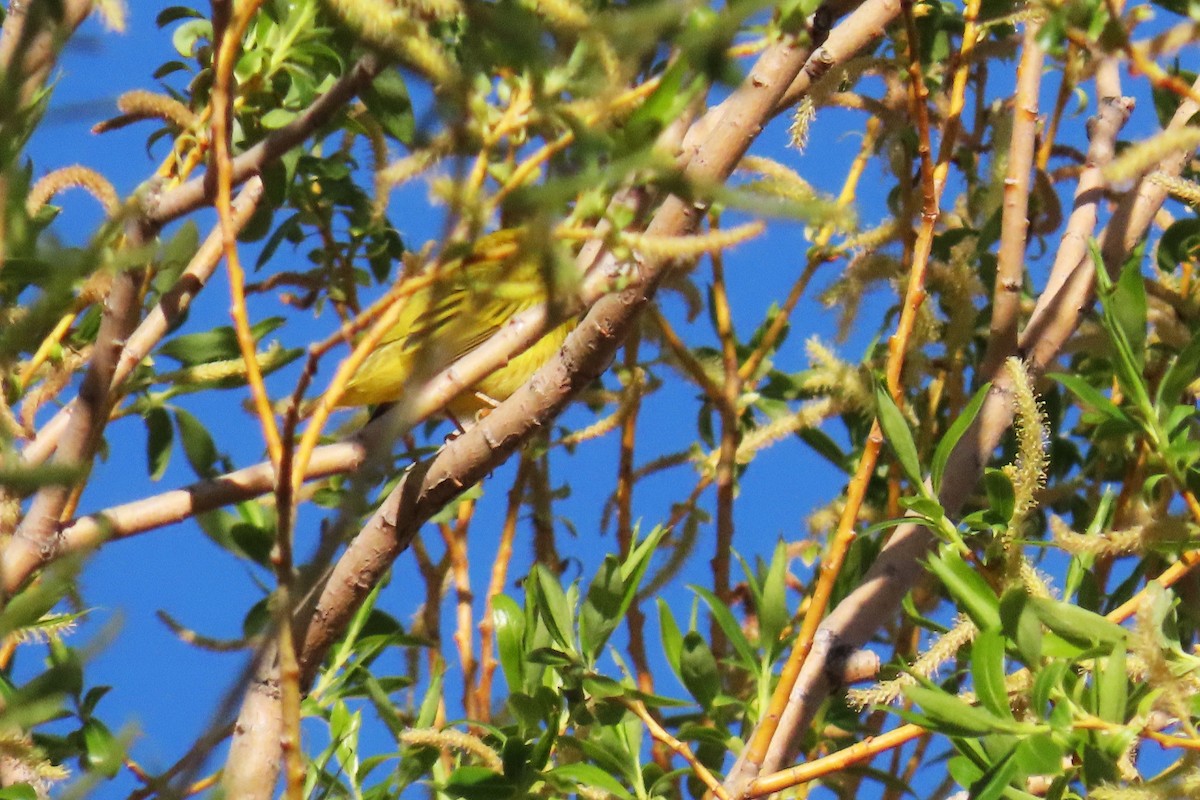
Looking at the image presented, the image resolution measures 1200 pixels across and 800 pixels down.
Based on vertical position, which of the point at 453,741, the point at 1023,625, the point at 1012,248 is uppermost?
the point at 1012,248

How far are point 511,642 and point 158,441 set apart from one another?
2.27ft

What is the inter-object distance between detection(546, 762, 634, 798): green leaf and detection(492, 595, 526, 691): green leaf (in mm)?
176

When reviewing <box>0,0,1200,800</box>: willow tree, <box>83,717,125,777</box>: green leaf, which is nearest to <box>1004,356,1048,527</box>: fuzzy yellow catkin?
<box>0,0,1200,800</box>: willow tree

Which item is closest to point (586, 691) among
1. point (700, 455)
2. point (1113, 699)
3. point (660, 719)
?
point (660, 719)

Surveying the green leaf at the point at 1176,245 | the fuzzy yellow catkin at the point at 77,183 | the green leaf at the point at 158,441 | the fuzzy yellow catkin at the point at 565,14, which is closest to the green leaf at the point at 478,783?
the fuzzy yellow catkin at the point at 77,183

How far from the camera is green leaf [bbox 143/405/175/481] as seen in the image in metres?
2.00

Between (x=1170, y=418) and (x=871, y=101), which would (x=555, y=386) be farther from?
(x=871, y=101)

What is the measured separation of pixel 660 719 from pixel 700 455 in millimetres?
663

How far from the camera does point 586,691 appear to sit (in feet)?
5.04

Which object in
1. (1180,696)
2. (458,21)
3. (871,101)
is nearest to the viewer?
(1180,696)

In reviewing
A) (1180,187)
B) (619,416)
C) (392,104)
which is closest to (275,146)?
(392,104)

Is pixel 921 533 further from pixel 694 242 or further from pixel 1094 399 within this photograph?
pixel 694 242

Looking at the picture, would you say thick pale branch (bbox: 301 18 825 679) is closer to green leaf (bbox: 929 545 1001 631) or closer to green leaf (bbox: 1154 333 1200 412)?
green leaf (bbox: 929 545 1001 631)

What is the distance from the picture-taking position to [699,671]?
1608 millimetres
